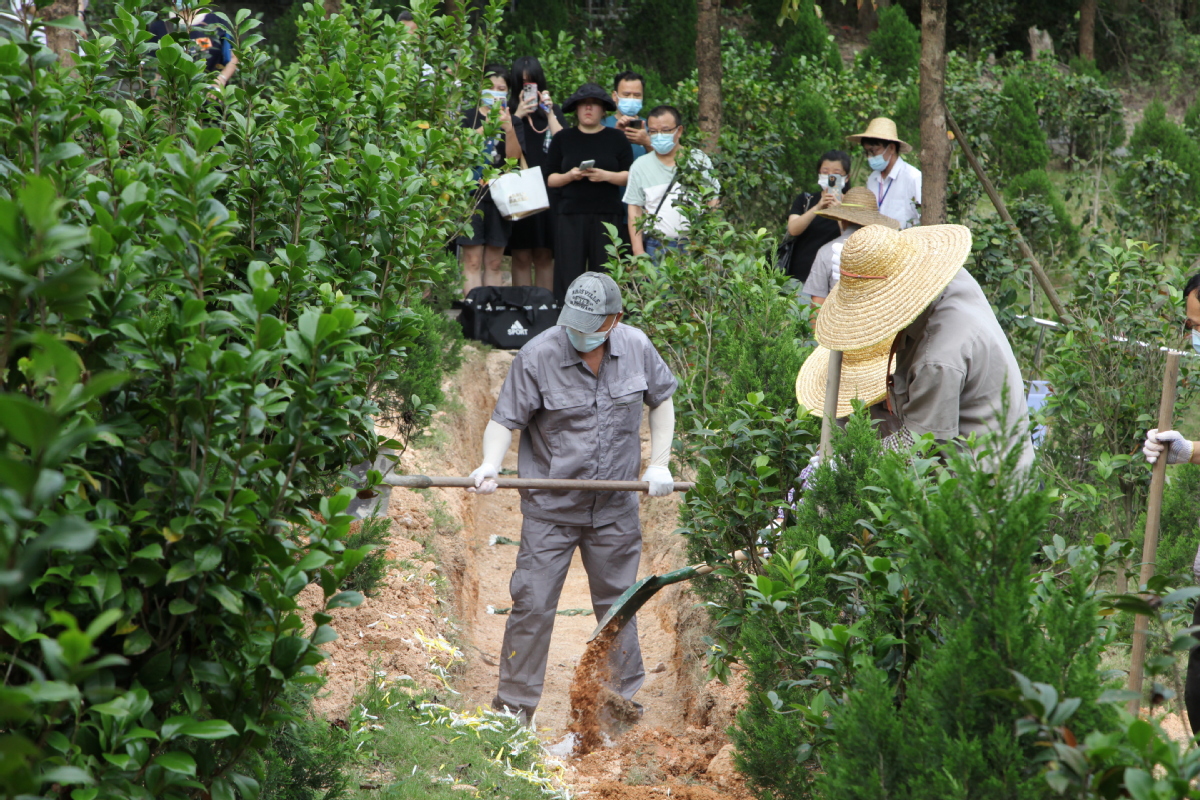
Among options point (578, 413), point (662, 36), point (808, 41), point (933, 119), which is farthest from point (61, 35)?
point (662, 36)

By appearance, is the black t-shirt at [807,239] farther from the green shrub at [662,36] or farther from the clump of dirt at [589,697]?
the green shrub at [662,36]

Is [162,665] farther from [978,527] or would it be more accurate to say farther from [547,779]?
[547,779]

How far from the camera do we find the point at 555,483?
449 cm

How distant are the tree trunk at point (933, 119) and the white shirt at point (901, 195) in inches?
36.8

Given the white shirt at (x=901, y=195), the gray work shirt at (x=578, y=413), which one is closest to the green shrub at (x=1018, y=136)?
the white shirt at (x=901, y=195)

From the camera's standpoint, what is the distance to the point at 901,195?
726cm

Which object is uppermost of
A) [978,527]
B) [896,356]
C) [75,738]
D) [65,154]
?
[65,154]

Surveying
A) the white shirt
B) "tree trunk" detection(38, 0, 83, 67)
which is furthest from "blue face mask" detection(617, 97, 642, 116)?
"tree trunk" detection(38, 0, 83, 67)

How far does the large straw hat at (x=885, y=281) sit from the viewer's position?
11.6ft

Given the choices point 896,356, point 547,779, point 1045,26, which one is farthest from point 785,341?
point 1045,26

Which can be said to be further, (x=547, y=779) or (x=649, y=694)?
(x=649, y=694)

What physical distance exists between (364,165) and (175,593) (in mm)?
1373

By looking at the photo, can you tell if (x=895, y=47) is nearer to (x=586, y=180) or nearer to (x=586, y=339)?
(x=586, y=180)

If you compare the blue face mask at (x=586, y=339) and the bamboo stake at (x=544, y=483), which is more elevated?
the blue face mask at (x=586, y=339)
